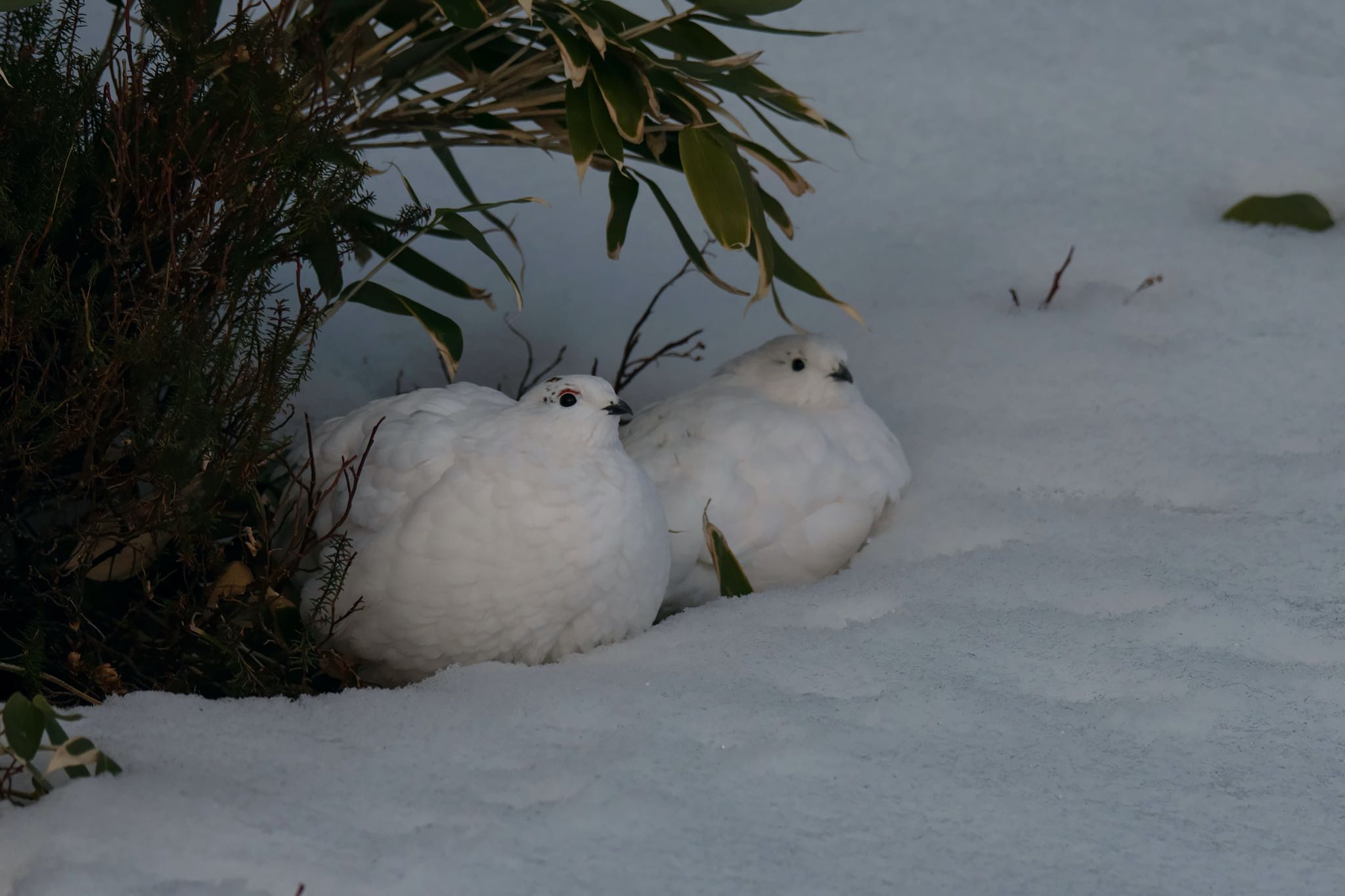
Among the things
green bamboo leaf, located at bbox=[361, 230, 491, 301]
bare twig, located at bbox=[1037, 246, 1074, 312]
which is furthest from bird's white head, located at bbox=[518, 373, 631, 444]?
A: bare twig, located at bbox=[1037, 246, 1074, 312]

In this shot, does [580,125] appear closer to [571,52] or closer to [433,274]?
[571,52]

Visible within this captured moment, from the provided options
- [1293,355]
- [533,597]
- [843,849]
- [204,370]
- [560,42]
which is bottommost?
[1293,355]

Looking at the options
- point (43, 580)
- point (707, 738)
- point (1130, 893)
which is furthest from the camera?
point (43, 580)

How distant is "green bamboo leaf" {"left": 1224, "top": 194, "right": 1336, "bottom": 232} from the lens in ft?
11.6

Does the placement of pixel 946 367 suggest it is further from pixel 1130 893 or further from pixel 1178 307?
pixel 1130 893

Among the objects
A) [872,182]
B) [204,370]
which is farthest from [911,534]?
[872,182]

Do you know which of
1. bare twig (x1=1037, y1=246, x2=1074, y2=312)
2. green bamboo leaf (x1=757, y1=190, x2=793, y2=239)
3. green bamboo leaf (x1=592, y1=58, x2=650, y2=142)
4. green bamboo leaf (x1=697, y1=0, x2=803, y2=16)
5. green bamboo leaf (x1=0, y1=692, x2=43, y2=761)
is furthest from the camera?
bare twig (x1=1037, y1=246, x2=1074, y2=312)

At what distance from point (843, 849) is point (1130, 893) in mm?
286

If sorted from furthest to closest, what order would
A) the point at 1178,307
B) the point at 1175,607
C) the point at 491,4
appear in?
1. the point at 1178,307
2. the point at 491,4
3. the point at 1175,607

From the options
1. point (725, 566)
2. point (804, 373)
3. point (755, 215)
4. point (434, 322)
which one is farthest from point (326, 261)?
point (804, 373)

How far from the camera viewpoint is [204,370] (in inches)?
69.1

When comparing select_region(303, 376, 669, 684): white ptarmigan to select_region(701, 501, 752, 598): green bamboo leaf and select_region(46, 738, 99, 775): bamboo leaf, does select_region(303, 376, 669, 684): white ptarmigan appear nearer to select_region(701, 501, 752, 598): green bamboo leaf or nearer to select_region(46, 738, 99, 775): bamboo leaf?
select_region(701, 501, 752, 598): green bamboo leaf

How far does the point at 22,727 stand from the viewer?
49.8 inches

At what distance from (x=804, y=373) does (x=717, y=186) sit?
56 cm
